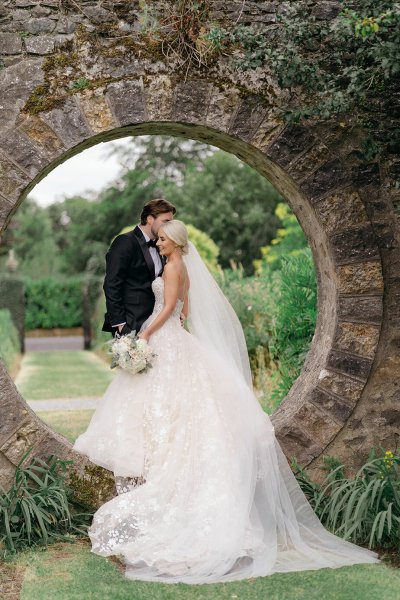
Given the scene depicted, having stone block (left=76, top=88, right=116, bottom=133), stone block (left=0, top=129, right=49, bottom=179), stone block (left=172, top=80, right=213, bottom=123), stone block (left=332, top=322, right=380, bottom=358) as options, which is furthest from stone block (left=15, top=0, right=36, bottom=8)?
stone block (left=332, top=322, right=380, bottom=358)

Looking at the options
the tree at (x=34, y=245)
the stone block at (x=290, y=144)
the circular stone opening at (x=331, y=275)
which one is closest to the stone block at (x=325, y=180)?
the circular stone opening at (x=331, y=275)

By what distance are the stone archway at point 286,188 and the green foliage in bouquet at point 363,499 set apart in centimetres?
17

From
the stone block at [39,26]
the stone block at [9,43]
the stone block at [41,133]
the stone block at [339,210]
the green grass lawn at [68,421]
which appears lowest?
the green grass lawn at [68,421]

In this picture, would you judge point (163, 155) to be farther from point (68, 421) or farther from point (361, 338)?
point (361, 338)

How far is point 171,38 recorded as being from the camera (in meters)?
4.98

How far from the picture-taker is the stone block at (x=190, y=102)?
5.01 m

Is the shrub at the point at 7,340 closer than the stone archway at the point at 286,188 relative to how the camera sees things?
No

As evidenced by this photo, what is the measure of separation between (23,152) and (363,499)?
9.54 ft

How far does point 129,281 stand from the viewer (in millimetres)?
5207

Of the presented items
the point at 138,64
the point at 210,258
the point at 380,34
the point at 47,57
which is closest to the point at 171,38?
the point at 138,64

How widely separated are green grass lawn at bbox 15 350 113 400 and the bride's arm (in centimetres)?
664

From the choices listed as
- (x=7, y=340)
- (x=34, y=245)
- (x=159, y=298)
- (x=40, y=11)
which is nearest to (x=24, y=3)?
(x=40, y=11)

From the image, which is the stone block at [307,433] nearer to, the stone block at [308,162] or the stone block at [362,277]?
the stone block at [362,277]

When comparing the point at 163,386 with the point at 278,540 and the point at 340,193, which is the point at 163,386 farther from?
the point at 340,193
